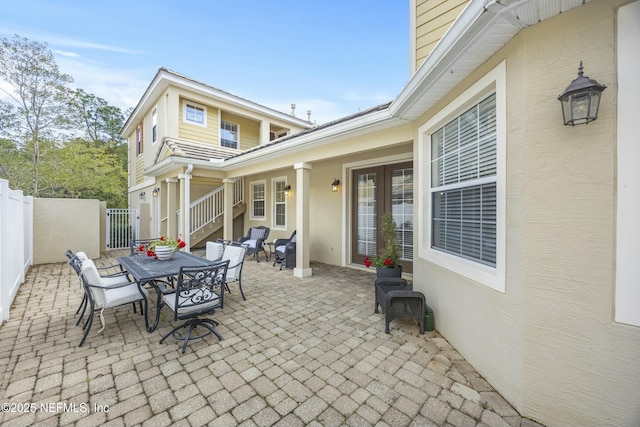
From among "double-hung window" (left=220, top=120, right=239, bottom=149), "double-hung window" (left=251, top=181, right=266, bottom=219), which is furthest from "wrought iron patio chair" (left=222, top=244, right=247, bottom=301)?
"double-hung window" (left=220, top=120, right=239, bottom=149)

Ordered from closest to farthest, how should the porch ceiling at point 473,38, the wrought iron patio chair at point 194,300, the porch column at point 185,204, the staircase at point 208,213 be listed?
the porch ceiling at point 473,38
the wrought iron patio chair at point 194,300
the porch column at point 185,204
the staircase at point 208,213

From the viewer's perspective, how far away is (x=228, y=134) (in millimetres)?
10547

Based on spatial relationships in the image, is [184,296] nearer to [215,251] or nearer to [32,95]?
[215,251]

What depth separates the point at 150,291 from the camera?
15.7 feet

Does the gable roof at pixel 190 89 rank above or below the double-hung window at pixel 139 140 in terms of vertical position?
above

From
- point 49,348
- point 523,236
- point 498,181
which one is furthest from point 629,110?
point 49,348

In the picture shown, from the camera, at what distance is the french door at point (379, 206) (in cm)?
565

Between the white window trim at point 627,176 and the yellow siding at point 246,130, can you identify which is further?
the yellow siding at point 246,130

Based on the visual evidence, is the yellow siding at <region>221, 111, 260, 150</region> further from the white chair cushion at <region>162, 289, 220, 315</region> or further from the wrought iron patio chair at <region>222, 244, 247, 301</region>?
the white chair cushion at <region>162, 289, 220, 315</region>

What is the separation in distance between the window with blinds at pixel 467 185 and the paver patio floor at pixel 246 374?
1212 mm

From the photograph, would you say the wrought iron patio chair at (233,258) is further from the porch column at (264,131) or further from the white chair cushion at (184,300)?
the porch column at (264,131)

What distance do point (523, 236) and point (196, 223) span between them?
31.2 feet

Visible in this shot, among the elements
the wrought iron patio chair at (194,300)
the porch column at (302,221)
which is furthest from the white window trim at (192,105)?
the wrought iron patio chair at (194,300)

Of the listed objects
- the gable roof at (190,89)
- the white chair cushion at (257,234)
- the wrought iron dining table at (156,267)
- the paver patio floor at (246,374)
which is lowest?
the paver patio floor at (246,374)
